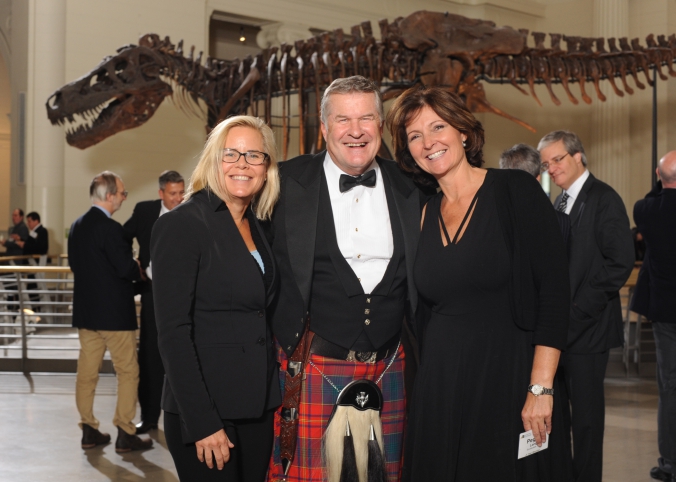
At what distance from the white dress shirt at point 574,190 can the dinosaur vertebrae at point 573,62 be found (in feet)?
17.1

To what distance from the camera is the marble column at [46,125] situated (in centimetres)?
1192

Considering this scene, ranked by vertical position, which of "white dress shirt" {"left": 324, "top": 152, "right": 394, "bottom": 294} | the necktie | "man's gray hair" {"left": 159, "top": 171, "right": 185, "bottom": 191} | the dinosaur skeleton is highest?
the dinosaur skeleton

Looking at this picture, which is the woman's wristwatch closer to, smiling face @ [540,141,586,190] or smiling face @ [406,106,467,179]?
smiling face @ [406,106,467,179]

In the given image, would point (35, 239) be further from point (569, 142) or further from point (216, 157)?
point (216, 157)

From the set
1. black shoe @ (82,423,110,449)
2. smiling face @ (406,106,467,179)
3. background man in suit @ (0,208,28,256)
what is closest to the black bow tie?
smiling face @ (406,106,467,179)

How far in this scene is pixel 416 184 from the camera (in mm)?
3031

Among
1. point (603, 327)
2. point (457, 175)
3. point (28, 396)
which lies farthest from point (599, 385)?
point (28, 396)

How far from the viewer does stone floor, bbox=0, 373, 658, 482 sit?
16.3 ft

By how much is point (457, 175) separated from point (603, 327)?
1.77 meters

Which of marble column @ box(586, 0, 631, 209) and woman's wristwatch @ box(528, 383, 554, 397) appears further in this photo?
marble column @ box(586, 0, 631, 209)

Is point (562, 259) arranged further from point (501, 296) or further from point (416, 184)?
point (416, 184)

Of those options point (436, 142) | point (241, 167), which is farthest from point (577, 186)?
point (241, 167)

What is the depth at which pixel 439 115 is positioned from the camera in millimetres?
2711

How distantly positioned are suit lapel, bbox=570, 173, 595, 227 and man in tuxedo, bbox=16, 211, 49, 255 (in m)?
9.17
